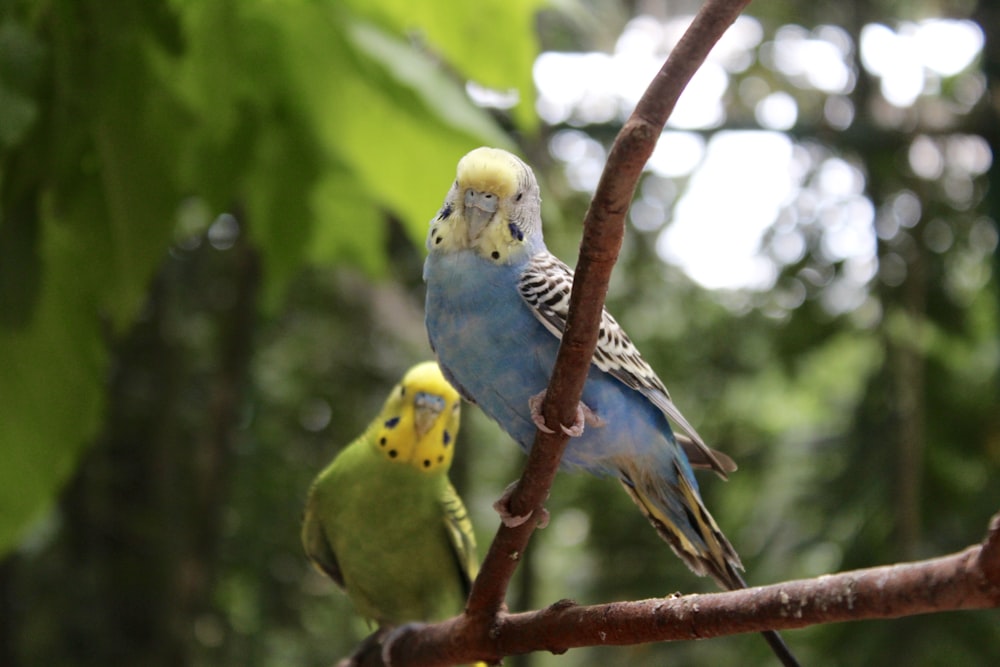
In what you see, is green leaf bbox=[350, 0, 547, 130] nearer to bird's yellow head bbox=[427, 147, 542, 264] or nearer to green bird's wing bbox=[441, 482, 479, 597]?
bird's yellow head bbox=[427, 147, 542, 264]

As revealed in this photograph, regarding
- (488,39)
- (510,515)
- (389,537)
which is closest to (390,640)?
(389,537)

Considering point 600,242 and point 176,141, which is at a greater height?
point 600,242

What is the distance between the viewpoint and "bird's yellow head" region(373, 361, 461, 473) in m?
1.08

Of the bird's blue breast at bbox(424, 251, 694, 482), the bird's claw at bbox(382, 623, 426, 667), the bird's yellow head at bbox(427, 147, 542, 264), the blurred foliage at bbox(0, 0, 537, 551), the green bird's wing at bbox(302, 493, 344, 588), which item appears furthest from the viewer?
the green bird's wing at bbox(302, 493, 344, 588)

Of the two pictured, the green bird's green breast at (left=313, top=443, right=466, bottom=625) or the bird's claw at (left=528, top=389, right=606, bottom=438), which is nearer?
the bird's claw at (left=528, top=389, right=606, bottom=438)

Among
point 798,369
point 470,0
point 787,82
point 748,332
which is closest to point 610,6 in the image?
point 787,82

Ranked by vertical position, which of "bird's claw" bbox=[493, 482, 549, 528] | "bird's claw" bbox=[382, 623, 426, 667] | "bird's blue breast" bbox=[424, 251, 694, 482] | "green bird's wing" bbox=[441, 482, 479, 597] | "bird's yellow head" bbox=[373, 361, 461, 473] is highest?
"bird's blue breast" bbox=[424, 251, 694, 482]

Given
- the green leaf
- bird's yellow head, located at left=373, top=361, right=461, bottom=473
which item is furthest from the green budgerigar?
the green leaf

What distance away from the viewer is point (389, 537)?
1270mm

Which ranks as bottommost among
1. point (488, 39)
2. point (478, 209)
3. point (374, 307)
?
point (374, 307)

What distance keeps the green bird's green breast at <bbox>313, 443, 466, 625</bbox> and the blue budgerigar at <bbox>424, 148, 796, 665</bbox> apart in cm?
23

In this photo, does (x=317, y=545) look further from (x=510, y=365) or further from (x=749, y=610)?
(x=749, y=610)

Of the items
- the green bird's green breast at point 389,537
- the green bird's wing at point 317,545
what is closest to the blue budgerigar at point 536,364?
the green bird's green breast at point 389,537

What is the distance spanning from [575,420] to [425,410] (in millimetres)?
313
